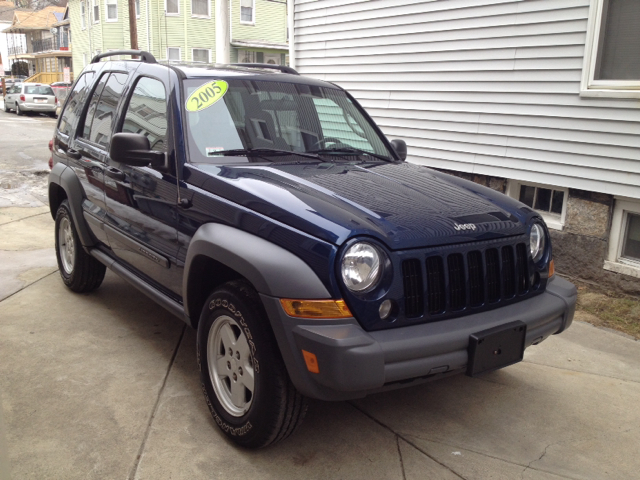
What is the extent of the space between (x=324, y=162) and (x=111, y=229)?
1684mm

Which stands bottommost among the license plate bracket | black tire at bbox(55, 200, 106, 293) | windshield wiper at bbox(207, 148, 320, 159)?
black tire at bbox(55, 200, 106, 293)

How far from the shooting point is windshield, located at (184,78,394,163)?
3.63 m

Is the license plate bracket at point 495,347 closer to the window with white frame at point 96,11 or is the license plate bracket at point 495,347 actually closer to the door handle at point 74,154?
the door handle at point 74,154

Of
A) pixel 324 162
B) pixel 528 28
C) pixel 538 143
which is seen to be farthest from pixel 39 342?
pixel 528 28

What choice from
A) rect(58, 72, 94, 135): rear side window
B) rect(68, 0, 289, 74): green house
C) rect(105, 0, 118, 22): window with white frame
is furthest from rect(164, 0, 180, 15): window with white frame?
rect(58, 72, 94, 135): rear side window

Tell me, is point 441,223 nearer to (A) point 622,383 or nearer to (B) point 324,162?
(B) point 324,162

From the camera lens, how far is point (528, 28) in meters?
6.39

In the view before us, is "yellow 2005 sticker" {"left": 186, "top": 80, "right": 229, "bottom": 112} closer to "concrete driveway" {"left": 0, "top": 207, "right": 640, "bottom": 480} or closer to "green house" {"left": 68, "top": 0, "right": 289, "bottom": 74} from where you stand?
"concrete driveway" {"left": 0, "top": 207, "right": 640, "bottom": 480}

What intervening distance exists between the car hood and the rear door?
1.32 feet

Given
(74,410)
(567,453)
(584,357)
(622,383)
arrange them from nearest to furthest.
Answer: (567,453)
(74,410)
(622,383)
(584,357)

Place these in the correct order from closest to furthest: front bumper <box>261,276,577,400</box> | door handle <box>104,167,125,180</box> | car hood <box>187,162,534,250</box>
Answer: front bumper <box>261,276,577,400</box> < car hood <box>187,162,534,250</box> < door handle <box>104,167,125,180</box>

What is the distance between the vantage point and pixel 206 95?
376cm

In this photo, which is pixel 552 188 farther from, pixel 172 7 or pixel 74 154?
pixel 172 7

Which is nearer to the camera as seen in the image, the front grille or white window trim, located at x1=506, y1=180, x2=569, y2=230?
the front grille
